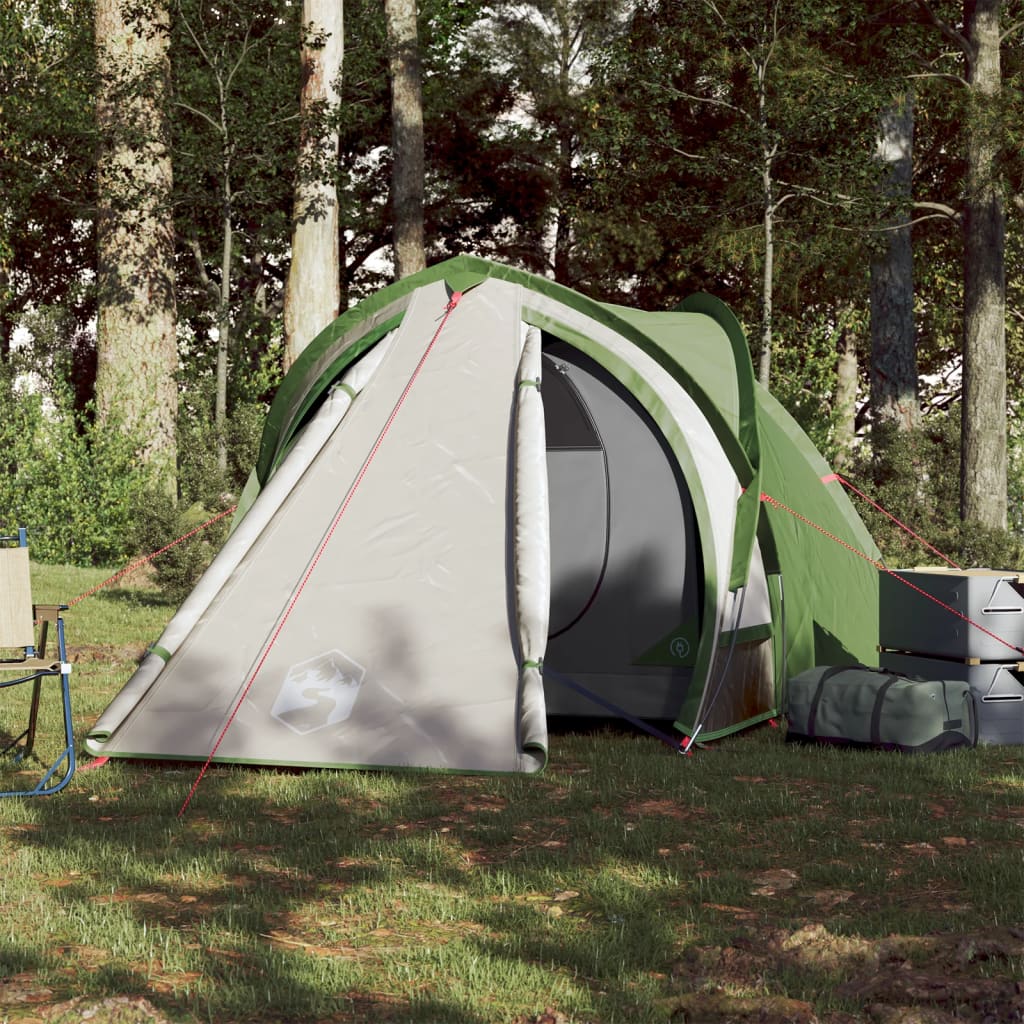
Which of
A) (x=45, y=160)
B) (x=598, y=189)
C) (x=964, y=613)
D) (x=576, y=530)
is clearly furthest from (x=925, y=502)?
(x=45, y=160)

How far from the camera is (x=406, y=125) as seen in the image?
18.9 metres

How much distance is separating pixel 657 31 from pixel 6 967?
17979 mm

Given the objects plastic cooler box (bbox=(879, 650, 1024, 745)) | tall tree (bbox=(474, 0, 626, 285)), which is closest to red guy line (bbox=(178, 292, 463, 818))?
plastic cooler box (bbox=(879, 650, 1024, 745))

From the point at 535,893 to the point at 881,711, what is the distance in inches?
117

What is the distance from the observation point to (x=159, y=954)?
13.4ft

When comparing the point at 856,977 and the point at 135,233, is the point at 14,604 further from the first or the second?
the point at 135,233

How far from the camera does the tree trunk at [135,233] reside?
52.2ft

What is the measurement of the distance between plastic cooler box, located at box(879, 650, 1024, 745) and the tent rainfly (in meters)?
1.02

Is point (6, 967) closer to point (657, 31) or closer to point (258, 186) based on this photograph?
point (258, 186)

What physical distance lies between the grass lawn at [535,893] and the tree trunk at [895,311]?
12.1 meters

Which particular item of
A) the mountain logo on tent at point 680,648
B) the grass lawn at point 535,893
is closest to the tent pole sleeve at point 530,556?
the grass lawn at point 535,893

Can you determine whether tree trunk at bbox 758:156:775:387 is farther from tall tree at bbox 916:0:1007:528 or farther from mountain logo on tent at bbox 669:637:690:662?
mountain logo on tent at bbox 669:637:690:662

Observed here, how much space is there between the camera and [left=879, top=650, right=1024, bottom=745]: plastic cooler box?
24.0 ft

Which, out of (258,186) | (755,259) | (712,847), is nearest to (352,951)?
(712,847)
